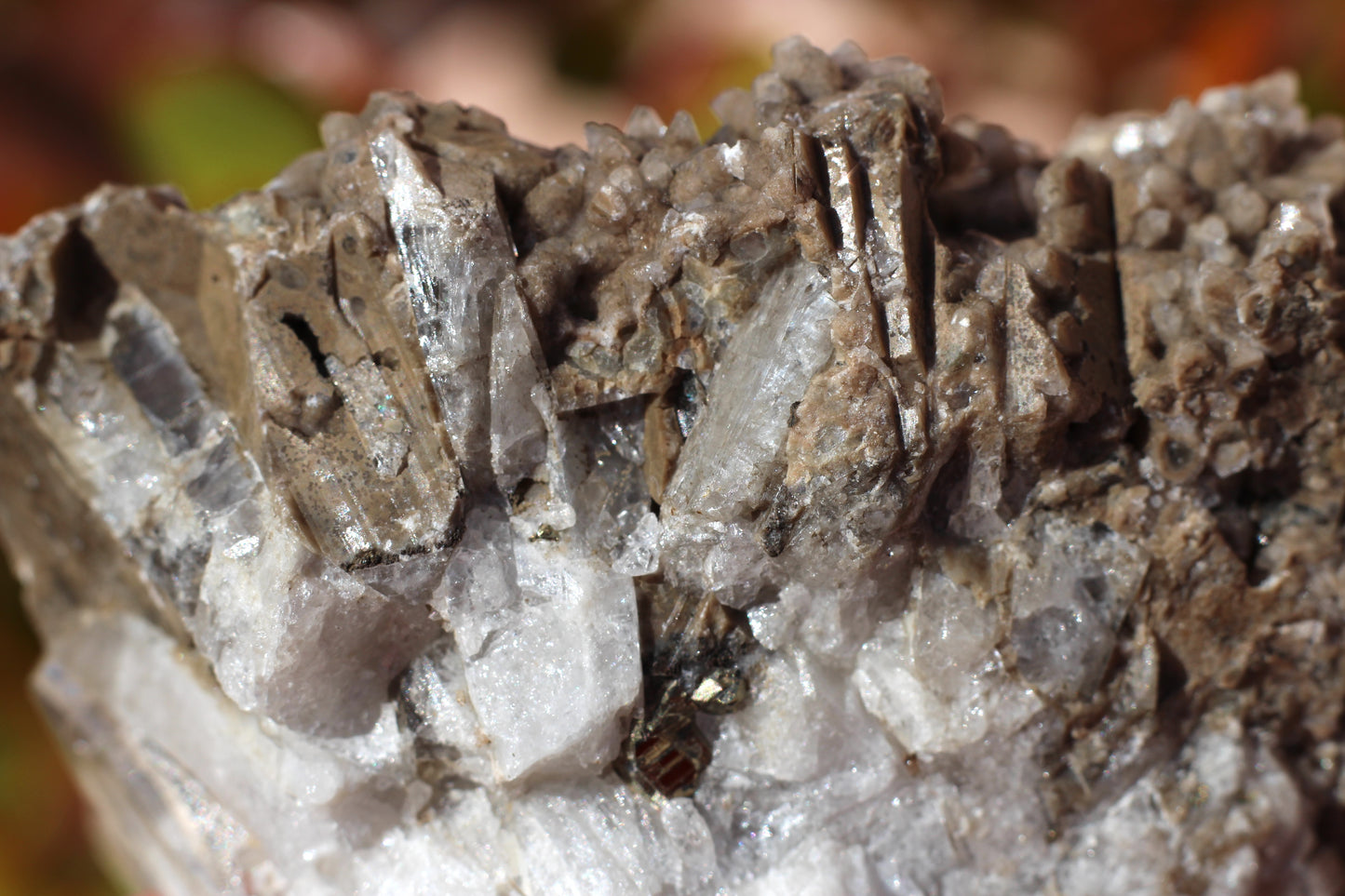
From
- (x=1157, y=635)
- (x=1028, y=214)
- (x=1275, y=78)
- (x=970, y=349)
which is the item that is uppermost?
(x=1275, y=78)

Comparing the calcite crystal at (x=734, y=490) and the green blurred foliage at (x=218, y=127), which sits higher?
the green blurred foliage at (x=218, y=127)

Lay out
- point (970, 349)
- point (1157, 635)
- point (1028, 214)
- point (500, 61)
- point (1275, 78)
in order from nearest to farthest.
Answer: point (970, 349) → point (1157, 635) → point (1028, 214) → point (1275, 78) → point (500, 61)

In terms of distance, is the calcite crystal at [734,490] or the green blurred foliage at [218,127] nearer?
the calcite crystal at [734,490]

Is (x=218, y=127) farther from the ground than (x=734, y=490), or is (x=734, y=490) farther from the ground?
(x=218, y=127)

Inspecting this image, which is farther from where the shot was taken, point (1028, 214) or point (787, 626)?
point (1028, 214)

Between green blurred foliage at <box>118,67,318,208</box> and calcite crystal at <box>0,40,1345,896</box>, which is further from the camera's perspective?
green blurred foliage at <box>118,67,318,208</box>

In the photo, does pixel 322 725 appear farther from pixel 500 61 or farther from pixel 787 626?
pixel 500 61

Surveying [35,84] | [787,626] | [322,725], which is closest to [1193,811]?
[787,626]

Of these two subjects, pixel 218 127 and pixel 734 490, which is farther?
pixel 218 127
